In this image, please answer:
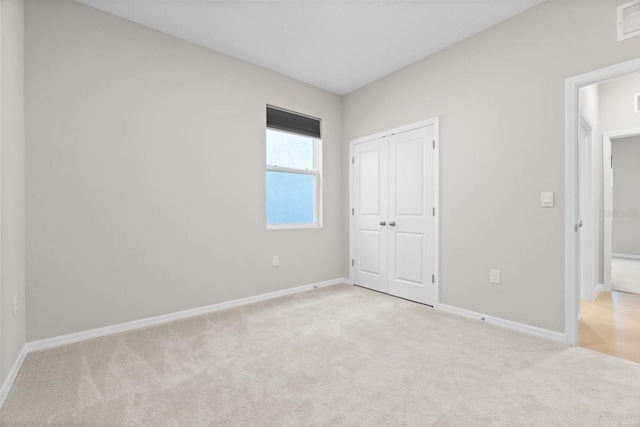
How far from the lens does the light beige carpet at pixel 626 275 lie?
3.95 metres

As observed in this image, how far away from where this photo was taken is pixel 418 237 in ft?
11.6

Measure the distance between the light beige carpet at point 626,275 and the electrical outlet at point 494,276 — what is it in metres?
2.48

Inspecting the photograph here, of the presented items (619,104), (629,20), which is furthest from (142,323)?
(619,104)

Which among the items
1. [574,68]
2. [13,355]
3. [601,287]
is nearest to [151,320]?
[13,355]

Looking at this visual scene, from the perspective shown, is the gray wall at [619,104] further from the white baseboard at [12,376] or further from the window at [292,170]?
the white baseboard at [12,376]

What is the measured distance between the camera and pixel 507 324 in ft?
8.96

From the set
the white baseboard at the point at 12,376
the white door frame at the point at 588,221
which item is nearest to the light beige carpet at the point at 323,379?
the white baseboard at the point at 12,376

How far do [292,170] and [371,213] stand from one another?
1228mm

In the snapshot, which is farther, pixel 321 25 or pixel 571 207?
pixel 321 25

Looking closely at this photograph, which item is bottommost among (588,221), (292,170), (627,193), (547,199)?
(588,221)

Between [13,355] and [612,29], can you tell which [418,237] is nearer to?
[612,29]

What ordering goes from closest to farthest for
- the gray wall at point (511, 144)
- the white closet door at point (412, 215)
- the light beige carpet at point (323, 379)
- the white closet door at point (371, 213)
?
the light beige carpet at point (323, 379)
the gray wall at point (511, 144)
the white closet door at point (412, 215)
the white closet door at point (371, 213)

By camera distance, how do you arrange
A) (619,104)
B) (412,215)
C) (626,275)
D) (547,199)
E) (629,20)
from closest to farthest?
(629,20), (547,199), (412,215), (619,104), (626,275)

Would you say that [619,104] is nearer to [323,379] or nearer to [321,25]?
[321,25]
